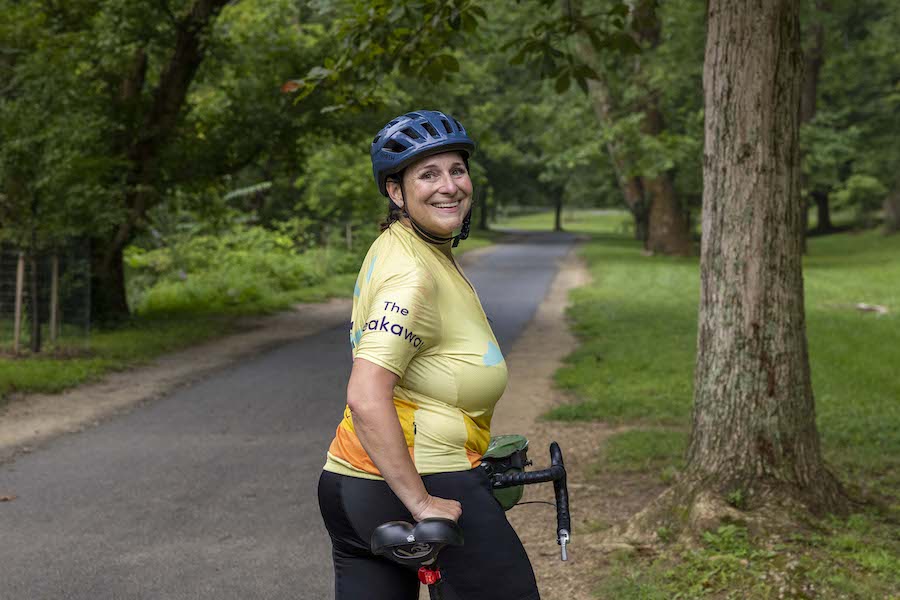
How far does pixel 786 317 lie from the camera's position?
5.39 meters

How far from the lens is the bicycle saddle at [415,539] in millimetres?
2309

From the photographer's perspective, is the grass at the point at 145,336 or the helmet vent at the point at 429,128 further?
the grass at the point at 145,336

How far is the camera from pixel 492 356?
2562mm

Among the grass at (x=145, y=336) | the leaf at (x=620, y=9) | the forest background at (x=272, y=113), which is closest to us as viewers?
the leaf at (x=620, y=9)

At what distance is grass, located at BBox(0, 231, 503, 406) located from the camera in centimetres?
1180

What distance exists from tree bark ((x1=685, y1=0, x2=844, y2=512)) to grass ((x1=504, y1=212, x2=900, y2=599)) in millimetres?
396

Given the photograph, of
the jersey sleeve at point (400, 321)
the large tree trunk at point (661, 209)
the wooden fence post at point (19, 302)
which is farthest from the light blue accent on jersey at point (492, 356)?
the large tree trunk at point (661, 209)

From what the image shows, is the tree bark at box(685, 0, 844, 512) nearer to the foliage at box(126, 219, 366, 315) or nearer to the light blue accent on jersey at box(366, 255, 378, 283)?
the light blue accent on jersey at box(366, 255, 378, 283)

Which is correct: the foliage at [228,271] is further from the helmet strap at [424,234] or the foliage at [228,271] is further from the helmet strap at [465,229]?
the helmet strap at [424,234]

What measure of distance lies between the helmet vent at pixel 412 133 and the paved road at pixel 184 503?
10.4 feet

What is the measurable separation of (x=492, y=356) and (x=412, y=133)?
0.57 m

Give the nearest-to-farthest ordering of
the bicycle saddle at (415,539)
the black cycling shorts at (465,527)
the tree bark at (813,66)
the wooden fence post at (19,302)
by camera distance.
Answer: the bicycle saddle at (415,539), the black cycling shorts at (465,527), the wooden fence post at (19,302), the tree bark at (813,66)

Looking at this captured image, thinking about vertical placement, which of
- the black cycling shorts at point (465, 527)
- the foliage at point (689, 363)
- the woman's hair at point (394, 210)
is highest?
the woman's hair at point (394, 210)

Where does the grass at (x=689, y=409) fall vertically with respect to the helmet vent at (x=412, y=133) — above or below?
below
